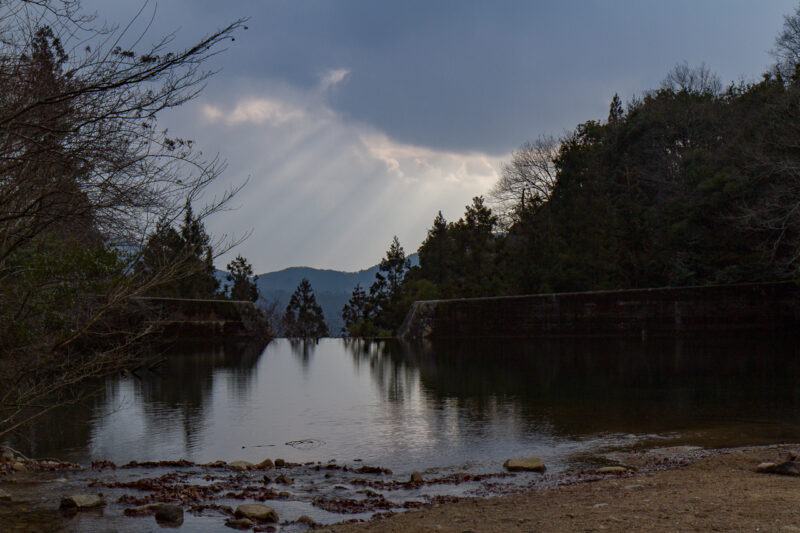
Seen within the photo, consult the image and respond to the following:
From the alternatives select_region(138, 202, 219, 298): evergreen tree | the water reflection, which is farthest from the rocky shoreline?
select_region(138, 202, 219, 298): evergreen tree

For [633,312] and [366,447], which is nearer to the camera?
[366,447]

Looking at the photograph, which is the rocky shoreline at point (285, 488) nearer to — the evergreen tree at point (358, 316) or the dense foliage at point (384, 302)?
the dense foliage at point (384, 302)

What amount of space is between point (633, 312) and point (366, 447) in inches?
836

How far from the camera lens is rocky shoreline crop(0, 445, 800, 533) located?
18.4 feet

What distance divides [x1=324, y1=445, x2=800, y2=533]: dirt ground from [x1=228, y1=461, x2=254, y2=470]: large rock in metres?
2.45

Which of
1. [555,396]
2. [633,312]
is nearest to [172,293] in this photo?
[633,312]

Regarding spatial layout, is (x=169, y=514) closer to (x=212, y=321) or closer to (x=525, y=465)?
(x=525, y=465)

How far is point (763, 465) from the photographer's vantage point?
6.40m

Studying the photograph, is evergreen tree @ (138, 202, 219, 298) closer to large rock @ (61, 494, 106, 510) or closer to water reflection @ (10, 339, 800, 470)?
water reflection @ (10, 339, 800, 470)

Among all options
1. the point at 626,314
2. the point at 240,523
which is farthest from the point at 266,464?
the point at 626,314

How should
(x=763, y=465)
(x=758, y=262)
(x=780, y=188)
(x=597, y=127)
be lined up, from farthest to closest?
(x=597, y=127)
(x=758, y=262)
(x=780, y=188)
(x=763, y=465)

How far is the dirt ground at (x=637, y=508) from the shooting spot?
467 centimetres

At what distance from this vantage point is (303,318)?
59250 mm

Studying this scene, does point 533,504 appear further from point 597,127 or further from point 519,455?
point 597,127
